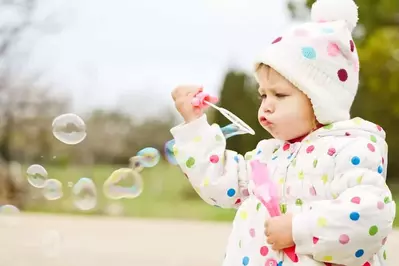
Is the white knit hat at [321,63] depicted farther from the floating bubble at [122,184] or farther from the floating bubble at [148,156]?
the floating bubble at [122,184]

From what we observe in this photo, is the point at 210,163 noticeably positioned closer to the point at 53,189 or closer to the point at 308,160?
the point at 308,160

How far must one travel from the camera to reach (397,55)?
191 inches

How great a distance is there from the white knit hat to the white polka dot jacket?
4cm

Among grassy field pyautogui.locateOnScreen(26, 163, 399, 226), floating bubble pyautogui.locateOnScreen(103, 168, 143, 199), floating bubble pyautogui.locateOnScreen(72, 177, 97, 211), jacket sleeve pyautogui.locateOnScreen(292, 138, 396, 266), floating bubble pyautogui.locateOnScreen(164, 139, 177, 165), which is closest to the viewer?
jacket sleeve pyautogui.locateOnScreen(292, 138, 396, 266)

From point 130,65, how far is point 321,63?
3670mm

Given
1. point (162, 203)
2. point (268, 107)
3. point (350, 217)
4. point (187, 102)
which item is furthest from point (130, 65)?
point (350, 217)

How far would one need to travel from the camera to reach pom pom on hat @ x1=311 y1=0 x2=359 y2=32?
1.37 metres

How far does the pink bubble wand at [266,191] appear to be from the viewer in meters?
1.29

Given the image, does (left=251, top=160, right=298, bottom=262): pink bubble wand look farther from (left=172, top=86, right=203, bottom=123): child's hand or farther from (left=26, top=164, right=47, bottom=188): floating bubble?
(left=26, top=164, right=47, bottom=188): floating bubble

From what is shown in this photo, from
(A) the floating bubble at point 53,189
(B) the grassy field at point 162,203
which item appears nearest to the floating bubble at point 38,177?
(A) the floating bubble at point 53,189

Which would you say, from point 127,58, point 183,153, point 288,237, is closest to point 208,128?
point 183,153

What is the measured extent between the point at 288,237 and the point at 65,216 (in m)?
4.15

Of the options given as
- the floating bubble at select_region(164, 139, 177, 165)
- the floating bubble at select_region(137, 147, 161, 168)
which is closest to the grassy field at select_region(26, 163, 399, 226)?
the floating bubble at select_region(137, 147, 161, 168)

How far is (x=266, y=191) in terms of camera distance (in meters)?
1.31
